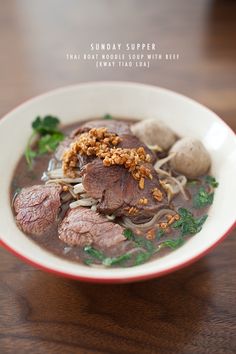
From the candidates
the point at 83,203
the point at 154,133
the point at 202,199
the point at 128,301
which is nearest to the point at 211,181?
the point at 202,199

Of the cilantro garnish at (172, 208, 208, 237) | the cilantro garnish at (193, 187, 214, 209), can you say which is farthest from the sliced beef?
the cilantro garnish at (193, 187, 214, 209)

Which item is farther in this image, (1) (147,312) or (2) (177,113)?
(2) (177,113)

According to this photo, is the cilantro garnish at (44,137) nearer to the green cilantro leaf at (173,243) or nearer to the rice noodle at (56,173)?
the rice noodle at (56,173)

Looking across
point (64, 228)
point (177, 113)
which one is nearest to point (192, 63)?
point (177, 113)

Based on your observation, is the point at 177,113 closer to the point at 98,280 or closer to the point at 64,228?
the point at 64,228

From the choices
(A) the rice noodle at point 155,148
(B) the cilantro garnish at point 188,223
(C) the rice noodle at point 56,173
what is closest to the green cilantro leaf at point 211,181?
(B) the cilantro garnish at point 188,223
